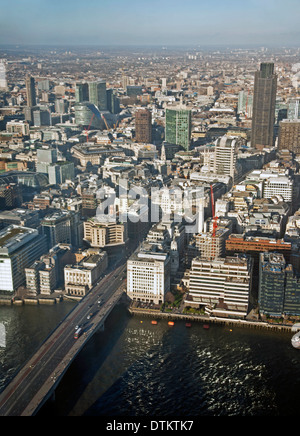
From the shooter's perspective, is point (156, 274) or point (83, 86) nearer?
point (156, 274)

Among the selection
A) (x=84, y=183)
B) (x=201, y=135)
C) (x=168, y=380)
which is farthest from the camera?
(x=201, y=135)

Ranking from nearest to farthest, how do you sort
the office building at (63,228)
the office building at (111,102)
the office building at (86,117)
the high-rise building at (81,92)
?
the office building at (63,228) < the office building at (86,117) < the high-rise building at (81,92) < the office building at (111,102)

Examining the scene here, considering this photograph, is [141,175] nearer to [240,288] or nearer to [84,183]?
[84,183]

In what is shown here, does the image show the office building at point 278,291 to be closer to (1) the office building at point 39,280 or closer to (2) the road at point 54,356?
(2) the road at point 54,356

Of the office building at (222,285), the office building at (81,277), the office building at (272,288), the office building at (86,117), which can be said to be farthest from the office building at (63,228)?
the office building at (86,117)

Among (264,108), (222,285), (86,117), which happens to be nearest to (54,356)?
(222,285)

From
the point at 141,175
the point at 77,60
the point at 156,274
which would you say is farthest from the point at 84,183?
the point at 77,60

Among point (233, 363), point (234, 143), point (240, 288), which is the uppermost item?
point (234, 143)
